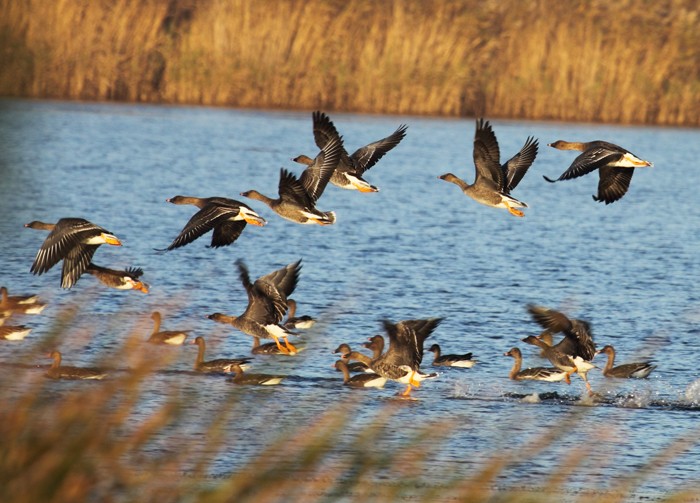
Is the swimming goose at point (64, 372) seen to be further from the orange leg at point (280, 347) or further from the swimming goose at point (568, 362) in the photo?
the swimming goose at point (568, 362)

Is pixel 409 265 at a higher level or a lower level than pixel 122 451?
lower

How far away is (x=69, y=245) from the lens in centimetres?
947

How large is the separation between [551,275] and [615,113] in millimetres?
14820

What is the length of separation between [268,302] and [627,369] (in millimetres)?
3499

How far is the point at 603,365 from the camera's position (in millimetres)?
14312

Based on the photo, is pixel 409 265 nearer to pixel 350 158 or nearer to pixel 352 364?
pixel 352 364

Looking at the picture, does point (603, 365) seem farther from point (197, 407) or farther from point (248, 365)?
point (197, 407)

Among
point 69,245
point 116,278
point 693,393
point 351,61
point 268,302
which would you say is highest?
point 351,61

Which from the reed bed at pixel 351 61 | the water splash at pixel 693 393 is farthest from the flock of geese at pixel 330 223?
the reed bed at pixel 351 61

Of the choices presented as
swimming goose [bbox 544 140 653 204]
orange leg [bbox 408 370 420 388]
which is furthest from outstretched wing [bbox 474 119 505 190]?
orange leg [bbox 408 370 420 388]

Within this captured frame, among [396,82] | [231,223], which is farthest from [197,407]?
[396,82]

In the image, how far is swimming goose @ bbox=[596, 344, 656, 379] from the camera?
12867mm

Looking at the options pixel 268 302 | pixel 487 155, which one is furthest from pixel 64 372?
pixel 487 155

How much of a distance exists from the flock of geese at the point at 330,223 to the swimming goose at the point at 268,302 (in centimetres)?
1
